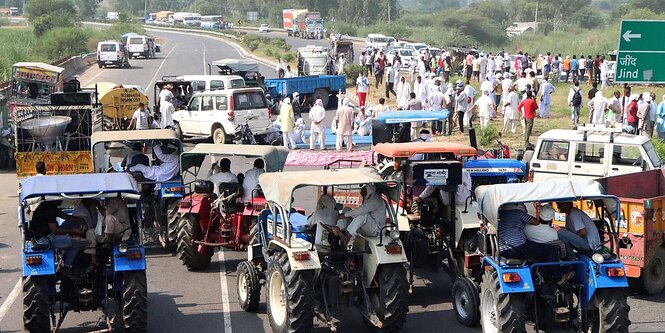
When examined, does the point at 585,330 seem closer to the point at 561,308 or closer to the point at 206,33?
the point at 561,308

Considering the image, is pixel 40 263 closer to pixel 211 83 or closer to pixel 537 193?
pixel 537 193

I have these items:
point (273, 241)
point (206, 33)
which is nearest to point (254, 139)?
point (273, 241)

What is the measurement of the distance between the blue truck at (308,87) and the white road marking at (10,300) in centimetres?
2471

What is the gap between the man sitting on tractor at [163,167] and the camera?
17.1 meters

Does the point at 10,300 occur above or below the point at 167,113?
below

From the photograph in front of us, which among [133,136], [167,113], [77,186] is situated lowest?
[167,113]

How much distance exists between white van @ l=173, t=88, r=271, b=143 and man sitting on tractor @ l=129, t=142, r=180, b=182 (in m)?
12.1

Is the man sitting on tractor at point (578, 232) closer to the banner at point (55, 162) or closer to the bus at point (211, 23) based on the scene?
the banner at point (55, 162)

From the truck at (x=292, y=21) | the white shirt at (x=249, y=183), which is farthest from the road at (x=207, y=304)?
the truck at (x=292, y=21)

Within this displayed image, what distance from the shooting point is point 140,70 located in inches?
2484

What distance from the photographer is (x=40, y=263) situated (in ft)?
35.9

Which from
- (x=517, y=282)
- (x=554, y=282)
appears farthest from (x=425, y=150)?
(x=517, y=282)

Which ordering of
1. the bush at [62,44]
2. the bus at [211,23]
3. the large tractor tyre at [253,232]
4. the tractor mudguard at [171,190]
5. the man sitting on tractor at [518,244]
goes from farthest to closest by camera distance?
the bus at [211,23], the bush at [62,44], the tractor mudguard at [171,190], the large tractor tyre at [253,232], the man sitting on tractor at [518,244]

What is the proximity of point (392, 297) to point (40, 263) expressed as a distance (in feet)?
13.5
